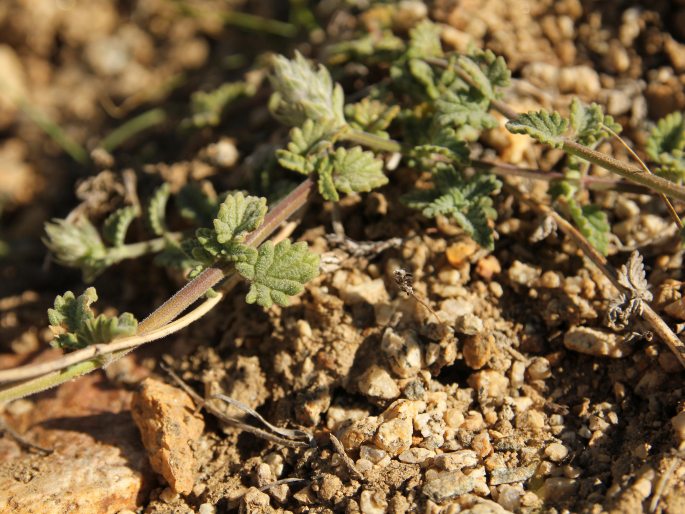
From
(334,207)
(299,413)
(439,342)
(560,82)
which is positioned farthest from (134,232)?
(560,82)

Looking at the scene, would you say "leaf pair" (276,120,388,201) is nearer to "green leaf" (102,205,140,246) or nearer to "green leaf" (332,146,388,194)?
"green leaf" (332,146,388,194)

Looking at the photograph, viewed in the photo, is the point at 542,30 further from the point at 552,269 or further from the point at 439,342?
the point at 439,342

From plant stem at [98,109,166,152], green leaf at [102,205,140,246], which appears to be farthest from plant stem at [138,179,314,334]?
plant stem at [98,109,166,152]

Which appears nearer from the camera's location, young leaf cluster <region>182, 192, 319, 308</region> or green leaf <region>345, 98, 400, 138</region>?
young leaf cluster <region>182, 192, 319, 308</region>

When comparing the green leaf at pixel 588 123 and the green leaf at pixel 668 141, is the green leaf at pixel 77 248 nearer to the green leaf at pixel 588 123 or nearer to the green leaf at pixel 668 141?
the green leaf at pixel 588 123

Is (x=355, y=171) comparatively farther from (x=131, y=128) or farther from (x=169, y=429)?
(x=131, y=128)

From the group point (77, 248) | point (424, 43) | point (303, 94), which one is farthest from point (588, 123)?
point (77, 248)

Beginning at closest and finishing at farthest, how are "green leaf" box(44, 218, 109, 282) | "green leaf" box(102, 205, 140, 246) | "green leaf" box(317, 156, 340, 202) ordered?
"green leaf" box(317, 156, 340, 202) → "green leaf" box(44, 218, 109, 282) → "green leaf" box(102, 205, 140, 246)
